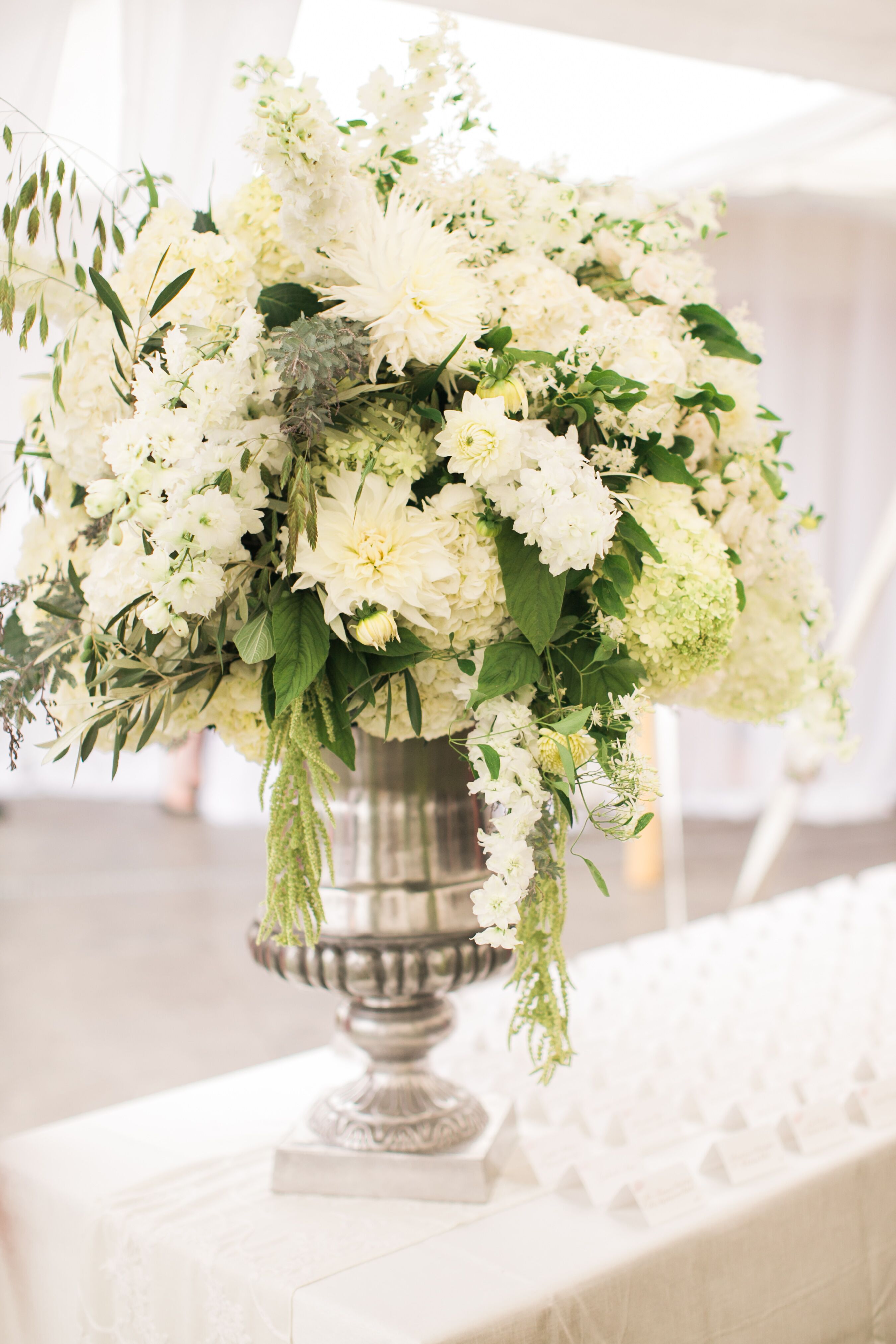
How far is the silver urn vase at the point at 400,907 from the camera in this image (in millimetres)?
→ 1029

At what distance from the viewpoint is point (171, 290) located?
84 centimetres

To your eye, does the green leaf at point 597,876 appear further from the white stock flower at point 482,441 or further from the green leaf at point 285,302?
the green leaf at point 285,302

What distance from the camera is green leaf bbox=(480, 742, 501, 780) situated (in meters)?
0.81

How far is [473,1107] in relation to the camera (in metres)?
1.10

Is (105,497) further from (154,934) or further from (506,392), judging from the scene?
(154,934)

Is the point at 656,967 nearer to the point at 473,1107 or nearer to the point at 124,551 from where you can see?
the point at 473,1107

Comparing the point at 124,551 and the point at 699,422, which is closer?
the point at 124,551

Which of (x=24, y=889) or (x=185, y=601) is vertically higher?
(x=185, y=601)

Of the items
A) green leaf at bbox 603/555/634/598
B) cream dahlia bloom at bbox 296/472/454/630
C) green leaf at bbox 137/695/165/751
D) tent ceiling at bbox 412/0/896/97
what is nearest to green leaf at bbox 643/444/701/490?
green leaf at bbox 603/555/634/598

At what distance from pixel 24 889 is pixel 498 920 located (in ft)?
14.0

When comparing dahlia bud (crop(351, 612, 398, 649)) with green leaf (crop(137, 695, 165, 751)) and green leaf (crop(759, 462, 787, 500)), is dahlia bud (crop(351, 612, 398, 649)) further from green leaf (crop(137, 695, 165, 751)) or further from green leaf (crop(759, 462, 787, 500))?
green leaf (crop(759, 462, 787, 500))

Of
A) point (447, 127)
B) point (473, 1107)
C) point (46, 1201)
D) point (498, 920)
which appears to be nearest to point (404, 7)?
point (447, 127)

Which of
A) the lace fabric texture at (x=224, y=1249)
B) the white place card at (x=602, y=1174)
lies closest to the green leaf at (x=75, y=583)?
the lace fabric texture at (x=224, y=1249)

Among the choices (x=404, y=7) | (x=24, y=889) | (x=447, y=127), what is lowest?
(x=24, y=889)
